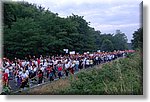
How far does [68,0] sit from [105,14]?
0.60 m

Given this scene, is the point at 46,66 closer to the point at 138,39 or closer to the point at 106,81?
the point at 106,81

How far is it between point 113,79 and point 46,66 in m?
1.13

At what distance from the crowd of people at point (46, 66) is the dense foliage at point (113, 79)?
158 mm

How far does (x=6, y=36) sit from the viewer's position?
8297 mm

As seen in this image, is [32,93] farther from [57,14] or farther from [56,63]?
[57,14]

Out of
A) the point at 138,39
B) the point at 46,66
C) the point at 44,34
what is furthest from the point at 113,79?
the point at 44,34

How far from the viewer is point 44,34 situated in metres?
8.40

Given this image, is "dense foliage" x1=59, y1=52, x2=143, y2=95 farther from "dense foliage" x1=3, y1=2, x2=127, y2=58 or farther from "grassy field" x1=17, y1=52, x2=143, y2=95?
"dense foliage" x1=3, y1=2, x2=127, y2=58

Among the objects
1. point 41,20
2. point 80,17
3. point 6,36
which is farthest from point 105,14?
point 6,36

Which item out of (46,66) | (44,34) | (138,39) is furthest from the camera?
(46,66)

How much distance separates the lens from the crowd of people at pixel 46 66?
8320 mm

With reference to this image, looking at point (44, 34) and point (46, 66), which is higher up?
point (44, 34)

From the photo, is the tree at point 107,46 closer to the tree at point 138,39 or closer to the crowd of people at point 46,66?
the crowd of people at point 46,66

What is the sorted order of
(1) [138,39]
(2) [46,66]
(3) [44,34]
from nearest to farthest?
(1) [138,39]
(3) [44,34]
(2) [46,66]
